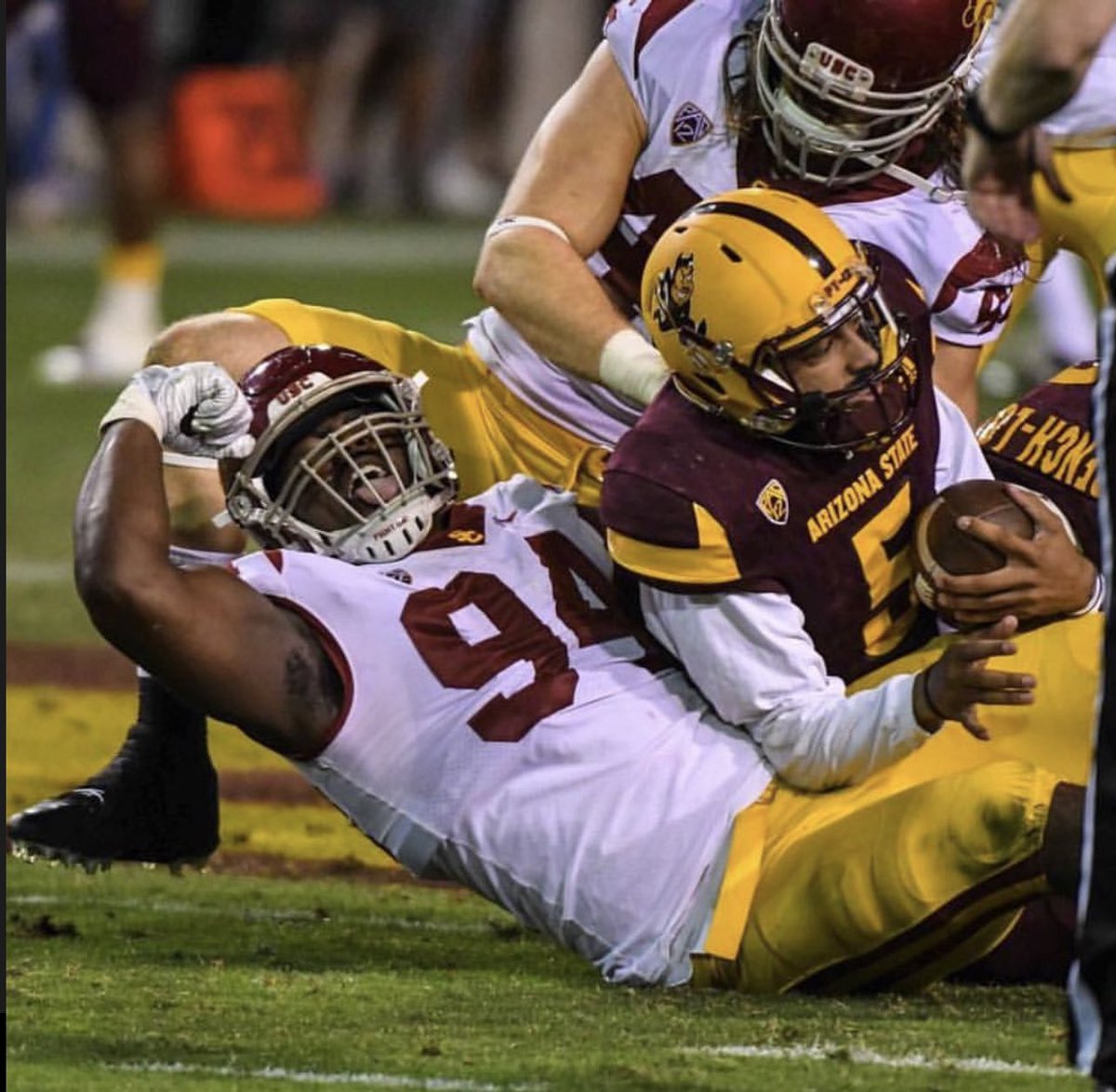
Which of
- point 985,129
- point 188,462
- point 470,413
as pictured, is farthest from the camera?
point 470,413

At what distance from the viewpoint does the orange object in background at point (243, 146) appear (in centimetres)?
1582

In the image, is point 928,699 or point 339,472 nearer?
point 928,699

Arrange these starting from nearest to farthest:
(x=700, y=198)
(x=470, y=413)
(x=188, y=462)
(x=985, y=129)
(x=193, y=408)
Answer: (x=985, y=129)
(x=193, y=408)
(x=188, y=462)
(x=700, y=198)
(x=470, y=413)

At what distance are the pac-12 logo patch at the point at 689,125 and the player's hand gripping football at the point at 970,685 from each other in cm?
120

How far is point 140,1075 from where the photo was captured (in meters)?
3.25

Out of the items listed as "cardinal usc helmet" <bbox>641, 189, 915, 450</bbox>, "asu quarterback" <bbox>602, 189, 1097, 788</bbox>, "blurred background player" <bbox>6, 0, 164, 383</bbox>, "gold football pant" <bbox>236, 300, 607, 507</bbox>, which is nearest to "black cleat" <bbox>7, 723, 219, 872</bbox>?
"gold football pant" <bbox>236, 300, 607, 507</bbox>

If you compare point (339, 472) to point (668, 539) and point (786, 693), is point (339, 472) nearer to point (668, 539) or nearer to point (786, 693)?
point (668, 539)

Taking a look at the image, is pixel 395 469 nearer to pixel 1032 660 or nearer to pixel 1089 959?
pixel 1032 660

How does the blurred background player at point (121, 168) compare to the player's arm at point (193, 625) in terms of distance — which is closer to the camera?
the player's arm at point (193, 625)

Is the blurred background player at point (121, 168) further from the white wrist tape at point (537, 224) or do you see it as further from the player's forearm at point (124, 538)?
the player's forearm at point (124, 538)

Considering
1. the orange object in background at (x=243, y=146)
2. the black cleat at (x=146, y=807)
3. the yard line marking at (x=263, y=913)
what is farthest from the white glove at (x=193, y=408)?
the orange object in background at (x=243, y=146)

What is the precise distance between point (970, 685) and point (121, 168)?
7.07 m

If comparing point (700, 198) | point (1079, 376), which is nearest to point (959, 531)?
point (1079, 376)

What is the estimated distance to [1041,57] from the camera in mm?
2797
